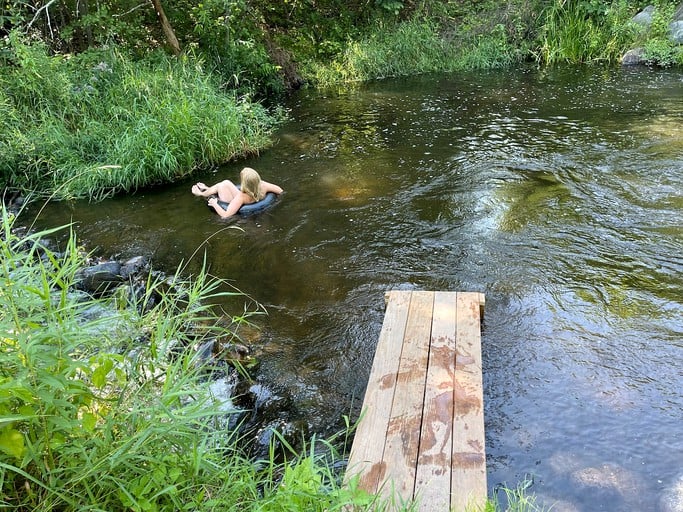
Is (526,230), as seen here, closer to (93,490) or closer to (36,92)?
(93,490)

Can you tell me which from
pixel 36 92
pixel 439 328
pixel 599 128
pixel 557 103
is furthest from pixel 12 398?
pixel 557 103

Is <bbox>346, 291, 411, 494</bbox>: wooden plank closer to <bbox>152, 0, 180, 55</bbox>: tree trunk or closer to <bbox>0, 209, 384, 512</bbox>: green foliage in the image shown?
<bbox>0, 209, 384, 512</bbox>: green foliage

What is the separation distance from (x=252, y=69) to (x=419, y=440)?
1106 centimetres

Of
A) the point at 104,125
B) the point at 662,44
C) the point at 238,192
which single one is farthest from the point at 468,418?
the point at 662,44

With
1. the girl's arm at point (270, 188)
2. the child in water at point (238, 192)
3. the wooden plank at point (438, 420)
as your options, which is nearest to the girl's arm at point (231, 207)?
the child in water at point (238, 192)

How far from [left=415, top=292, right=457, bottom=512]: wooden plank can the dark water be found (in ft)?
1.43

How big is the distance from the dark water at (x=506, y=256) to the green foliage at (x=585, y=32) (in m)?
4.18

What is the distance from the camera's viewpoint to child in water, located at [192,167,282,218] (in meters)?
6.66

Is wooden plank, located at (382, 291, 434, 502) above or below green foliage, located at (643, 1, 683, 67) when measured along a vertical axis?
above

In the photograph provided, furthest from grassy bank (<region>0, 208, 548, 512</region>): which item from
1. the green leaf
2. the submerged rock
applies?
the submerged rock

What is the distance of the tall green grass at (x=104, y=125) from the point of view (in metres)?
7.52

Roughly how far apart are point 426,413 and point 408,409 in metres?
0.11

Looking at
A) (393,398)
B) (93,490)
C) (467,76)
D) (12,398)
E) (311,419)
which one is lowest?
(467,76)

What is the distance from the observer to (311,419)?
3.50m
